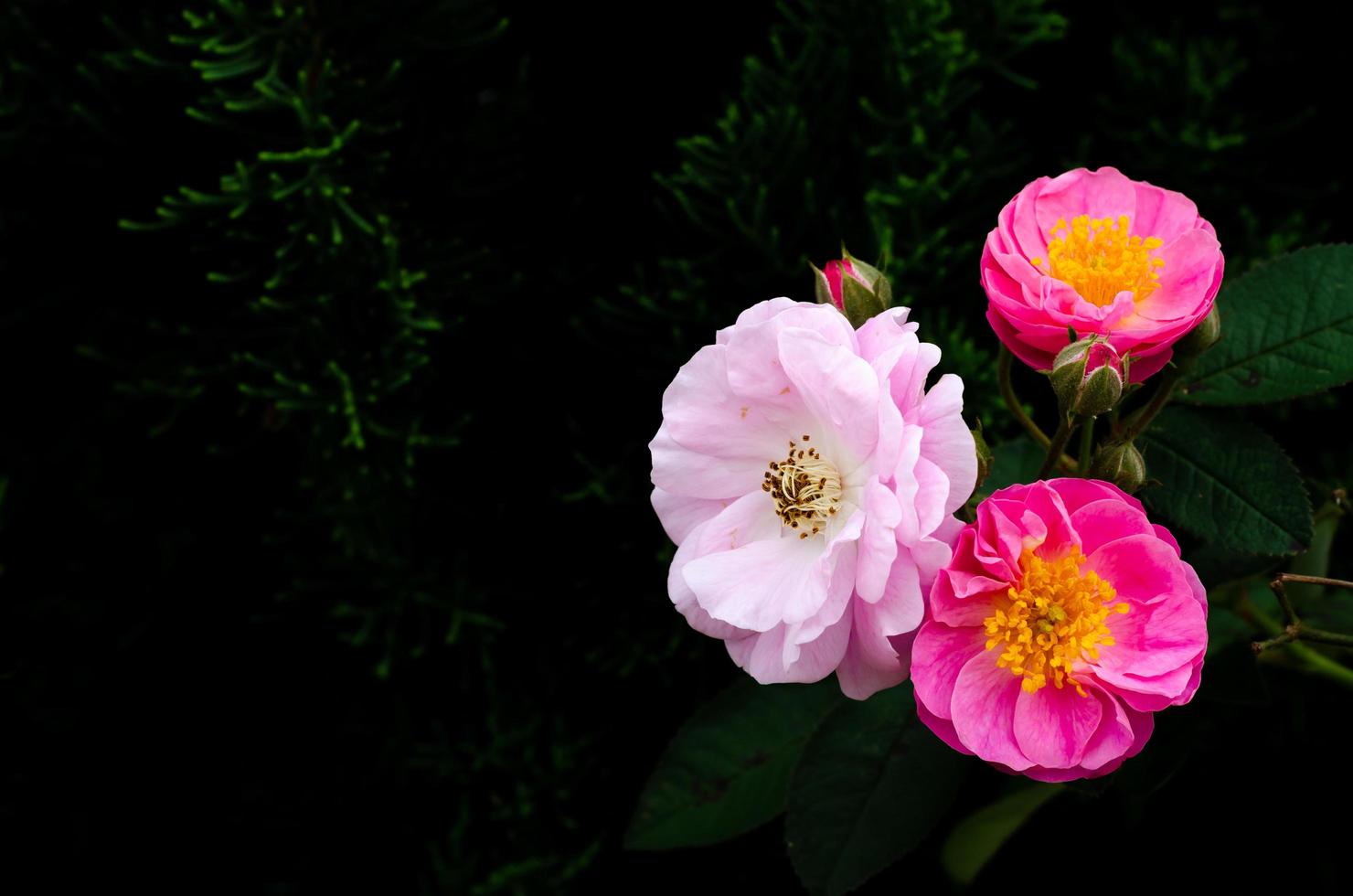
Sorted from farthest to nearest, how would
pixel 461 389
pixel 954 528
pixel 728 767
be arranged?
pixel 461 389 → pixel 728 767 → pixel 954 528

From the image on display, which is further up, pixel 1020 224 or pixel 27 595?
pixel 1020 224

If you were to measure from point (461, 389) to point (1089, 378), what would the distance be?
2.20 feet

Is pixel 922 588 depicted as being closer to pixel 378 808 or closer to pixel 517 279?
pixel 517 279

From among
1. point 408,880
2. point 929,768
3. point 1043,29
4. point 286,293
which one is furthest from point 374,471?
point 1043,29

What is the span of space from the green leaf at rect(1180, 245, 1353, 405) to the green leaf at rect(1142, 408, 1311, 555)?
0.09ft

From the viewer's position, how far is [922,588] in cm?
59

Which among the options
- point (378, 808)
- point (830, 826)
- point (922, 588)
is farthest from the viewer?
point (378, 808)

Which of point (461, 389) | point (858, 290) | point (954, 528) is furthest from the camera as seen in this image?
point (461, 389)


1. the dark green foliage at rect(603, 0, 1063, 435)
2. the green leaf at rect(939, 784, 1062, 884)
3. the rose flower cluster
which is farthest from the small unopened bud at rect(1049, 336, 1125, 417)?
the green leaf at rect(939, 784, 1062, 884)

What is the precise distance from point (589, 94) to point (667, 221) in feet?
0.62

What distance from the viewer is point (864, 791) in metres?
0.83

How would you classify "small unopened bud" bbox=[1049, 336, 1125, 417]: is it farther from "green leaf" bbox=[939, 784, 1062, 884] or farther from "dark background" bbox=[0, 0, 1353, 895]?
"green leaf" bbox=[939, 784, 1062, 884]

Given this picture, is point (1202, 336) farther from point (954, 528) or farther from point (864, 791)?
point (864, 791)

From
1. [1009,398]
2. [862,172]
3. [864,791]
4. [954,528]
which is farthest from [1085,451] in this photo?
[862,172]
